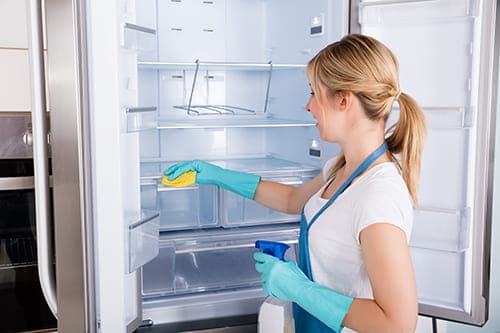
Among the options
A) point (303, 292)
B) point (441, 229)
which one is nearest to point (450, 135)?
point (441, 229)

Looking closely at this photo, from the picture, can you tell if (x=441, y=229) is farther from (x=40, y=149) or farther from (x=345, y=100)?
(x=40, y=149)

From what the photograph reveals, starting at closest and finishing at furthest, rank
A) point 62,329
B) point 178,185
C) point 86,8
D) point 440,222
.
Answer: point 86,8 < point 62,329 < point 178,185 < point 440,222

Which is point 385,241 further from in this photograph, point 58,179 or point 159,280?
point 159,280

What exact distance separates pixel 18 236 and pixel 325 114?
0.80 meters

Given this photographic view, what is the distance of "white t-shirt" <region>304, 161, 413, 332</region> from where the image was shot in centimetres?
117

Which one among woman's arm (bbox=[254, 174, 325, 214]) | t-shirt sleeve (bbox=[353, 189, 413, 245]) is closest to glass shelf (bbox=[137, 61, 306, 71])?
woman's arm (bbox=[254, 174, 325, 214])

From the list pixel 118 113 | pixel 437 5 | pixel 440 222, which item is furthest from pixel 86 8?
pixel 440 222

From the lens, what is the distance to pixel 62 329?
1240 mm

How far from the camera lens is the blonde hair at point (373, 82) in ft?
3.98

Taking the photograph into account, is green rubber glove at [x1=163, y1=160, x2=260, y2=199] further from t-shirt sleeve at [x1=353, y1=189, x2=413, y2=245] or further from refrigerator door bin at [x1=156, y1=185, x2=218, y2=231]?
t-shirt sleeve at [x1=353, y1=189, x2=413, y2=245]

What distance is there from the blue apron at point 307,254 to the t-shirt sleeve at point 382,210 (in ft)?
0.33

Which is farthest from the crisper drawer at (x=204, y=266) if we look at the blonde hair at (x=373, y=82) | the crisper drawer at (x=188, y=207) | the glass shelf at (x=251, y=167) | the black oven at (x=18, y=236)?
the blonde hair at (x=373, y=82)

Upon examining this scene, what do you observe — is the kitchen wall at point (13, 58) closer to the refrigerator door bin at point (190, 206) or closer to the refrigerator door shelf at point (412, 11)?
the refrigerator door bin at point (190, 206)

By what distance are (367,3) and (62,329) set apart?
120cm
